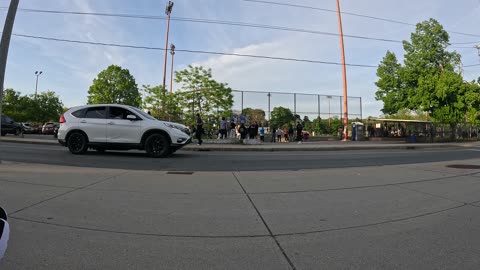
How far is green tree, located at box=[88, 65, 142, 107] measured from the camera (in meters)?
58.2

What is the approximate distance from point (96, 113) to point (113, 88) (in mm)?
53628

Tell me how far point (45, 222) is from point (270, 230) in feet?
9.11

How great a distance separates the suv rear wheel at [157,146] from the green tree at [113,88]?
164 ft

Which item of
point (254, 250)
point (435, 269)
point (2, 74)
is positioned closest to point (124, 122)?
point (2, 74)

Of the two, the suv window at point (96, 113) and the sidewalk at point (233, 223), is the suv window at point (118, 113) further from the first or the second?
the sidewalk at point (233, 223)

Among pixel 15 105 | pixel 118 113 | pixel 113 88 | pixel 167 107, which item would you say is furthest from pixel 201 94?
pixel 15 105

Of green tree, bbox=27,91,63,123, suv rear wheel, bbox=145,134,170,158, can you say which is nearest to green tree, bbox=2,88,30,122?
green tree, bbox=27,91,63,123

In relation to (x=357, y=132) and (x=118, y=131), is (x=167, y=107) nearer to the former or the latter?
(x=118, y=131)

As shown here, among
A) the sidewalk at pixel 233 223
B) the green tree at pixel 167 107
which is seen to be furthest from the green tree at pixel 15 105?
the sidewalk at pixel 233 223

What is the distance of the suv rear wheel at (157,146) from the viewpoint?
34.0 feet

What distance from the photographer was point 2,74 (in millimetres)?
8445

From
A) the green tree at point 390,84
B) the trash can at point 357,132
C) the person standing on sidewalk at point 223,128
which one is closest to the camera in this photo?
the person standing on sidewalk at point 223,128

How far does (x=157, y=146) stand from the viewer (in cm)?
1046

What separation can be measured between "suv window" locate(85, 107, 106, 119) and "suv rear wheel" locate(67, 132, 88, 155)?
0.73 metres
